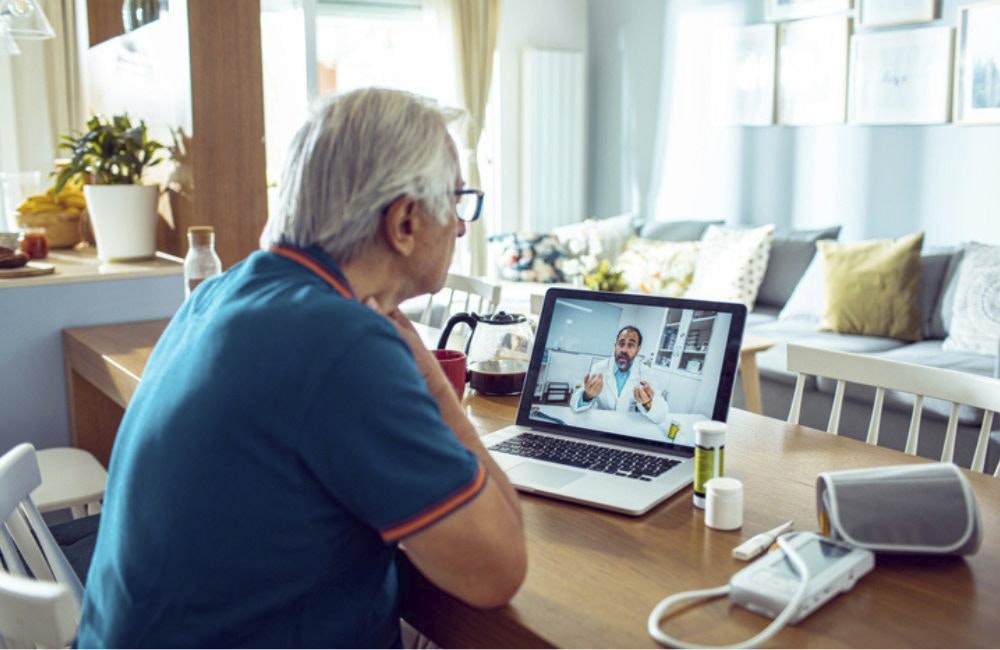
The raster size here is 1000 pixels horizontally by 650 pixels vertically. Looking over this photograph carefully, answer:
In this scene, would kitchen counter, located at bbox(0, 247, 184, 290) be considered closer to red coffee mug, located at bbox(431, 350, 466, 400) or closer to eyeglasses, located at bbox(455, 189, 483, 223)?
red coffee mug, located at bbox(431, 350, 466, 400)

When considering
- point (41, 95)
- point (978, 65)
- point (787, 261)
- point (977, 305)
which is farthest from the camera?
point (41, 95)

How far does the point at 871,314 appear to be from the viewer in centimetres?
403

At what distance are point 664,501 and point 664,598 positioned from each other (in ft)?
0.94

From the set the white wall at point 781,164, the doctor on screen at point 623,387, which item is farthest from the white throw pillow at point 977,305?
the doctor on screen at point 623,387

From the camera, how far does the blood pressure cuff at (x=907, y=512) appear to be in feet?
3.60

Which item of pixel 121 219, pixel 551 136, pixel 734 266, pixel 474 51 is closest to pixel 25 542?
pixel 121 219

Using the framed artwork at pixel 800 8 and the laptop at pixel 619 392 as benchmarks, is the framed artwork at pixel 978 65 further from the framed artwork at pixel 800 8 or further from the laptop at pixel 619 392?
the laptop at pixel 619 392

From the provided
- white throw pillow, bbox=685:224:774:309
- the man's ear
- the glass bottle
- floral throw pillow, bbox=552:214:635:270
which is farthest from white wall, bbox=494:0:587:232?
the man's ear

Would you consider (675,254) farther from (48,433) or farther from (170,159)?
(48,433)

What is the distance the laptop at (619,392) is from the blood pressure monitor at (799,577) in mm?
280

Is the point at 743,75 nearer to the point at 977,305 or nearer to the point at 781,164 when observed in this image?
the point at 781,164

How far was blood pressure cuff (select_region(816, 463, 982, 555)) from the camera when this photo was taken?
1.10 meters

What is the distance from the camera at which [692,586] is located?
1062 mm

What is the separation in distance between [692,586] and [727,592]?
0.15ft
